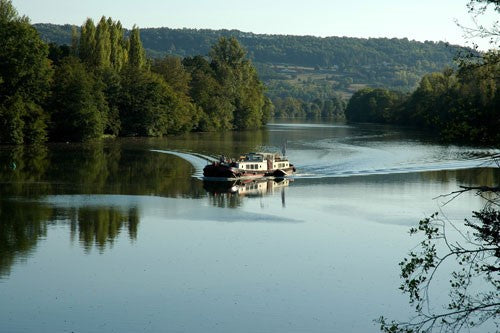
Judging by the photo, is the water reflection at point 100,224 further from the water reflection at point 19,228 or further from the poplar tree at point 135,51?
the poplar tree at point 135,51

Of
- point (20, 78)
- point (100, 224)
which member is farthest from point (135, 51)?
point (100, 224)

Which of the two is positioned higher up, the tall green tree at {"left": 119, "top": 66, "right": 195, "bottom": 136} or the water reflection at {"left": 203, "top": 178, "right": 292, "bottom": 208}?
the tall green tree at {"left": 119, "top": 66, "right": 195, "bottom": 136}

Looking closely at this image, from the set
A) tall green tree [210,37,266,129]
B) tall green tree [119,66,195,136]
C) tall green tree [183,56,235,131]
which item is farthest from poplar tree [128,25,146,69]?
tall green tree [210,37,266,129]

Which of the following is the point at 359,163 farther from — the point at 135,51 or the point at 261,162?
the point at 135,51

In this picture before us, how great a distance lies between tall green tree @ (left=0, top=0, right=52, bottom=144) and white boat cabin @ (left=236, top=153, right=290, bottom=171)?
25.6 m

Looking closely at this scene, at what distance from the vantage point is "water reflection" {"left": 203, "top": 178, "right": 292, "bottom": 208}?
41.2 m

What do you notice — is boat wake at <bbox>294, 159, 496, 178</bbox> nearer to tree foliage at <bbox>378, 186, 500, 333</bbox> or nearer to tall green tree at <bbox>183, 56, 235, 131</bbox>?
tree foliage at <bbox>378, 186, 500, 333</bbox>

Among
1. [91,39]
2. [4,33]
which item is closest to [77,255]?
[4,33]

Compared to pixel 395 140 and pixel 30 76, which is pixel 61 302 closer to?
pixel 30 76

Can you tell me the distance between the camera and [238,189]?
4744 centimetres

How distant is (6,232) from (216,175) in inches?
899

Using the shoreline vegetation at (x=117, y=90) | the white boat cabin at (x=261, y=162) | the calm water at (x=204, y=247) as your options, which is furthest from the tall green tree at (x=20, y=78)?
the white boat cabin at (x=261, y=162)

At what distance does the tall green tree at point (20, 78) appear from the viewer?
7050 cm

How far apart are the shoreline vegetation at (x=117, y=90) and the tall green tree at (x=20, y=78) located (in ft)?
0.30
